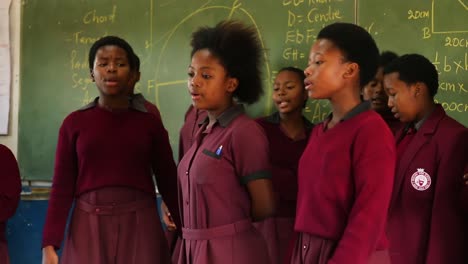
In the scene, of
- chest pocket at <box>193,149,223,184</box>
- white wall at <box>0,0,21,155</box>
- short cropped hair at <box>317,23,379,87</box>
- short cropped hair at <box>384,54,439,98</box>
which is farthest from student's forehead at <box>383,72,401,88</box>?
white wall at <box>0,0,21,155</box>

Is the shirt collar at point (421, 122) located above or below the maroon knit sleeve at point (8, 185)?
above

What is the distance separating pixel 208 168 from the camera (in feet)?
7.32

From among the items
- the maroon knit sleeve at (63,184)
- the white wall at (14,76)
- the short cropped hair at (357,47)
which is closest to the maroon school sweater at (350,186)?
the short cropped hair at (357,47)

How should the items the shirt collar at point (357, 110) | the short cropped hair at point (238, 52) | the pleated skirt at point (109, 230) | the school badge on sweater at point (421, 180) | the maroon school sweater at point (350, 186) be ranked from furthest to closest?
the pleated skirt at point (109, 230) < the school badge on sweater at point (421, 180) < the short cropped hair at point (238, 52) < the shirt collar at point (357, 110) < the maroon school sweater at point (350, 186)

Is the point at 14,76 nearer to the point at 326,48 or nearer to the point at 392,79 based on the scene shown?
the point at 392,79

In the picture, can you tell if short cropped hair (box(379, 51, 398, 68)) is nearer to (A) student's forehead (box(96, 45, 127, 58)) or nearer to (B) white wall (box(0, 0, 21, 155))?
(A) student's forehead (box(96, 45, 127, 58))

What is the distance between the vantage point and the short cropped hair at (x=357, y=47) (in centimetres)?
212

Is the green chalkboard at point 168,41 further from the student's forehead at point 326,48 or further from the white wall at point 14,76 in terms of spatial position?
the student's forehead at point 326,48

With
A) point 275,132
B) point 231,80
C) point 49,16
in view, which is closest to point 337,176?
point 231,80

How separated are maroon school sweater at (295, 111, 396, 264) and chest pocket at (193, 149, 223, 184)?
289mm

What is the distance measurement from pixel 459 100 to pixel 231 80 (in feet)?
4.42

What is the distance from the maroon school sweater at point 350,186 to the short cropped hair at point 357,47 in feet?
0.51

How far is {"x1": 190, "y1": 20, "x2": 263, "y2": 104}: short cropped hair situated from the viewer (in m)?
2.39

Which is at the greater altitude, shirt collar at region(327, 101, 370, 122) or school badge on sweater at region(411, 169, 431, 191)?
shirt collar at region(327, 101, 370, 122)
